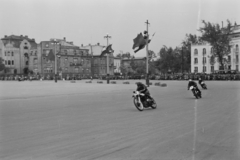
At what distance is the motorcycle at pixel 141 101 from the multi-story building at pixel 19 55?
95561 millimetres

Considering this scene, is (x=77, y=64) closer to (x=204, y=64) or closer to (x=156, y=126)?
(x=204, y=64)

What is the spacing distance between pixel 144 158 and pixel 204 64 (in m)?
91.2

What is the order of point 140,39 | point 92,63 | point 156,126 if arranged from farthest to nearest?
point 92,63, point 140,39, point 156,126

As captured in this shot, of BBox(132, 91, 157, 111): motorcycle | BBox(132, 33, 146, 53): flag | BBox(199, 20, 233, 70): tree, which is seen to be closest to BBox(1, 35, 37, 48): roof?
BBox(199, 20, 233, 70): tree

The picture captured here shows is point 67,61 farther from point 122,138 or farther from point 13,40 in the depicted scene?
point 122,138

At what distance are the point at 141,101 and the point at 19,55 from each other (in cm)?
10216

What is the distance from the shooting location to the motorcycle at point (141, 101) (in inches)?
554

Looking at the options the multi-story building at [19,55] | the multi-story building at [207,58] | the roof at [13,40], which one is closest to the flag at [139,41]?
the multi-story building at [207,58]

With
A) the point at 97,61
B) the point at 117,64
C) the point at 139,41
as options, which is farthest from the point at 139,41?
the point at 117,64

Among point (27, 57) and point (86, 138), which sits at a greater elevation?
point (27, 57)

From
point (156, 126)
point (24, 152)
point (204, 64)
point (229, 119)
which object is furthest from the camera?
point (204, 64)

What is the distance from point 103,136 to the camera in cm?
812

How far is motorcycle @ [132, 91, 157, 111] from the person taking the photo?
14078 millimetres

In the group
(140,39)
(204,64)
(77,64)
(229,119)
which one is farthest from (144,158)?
(77,64)
